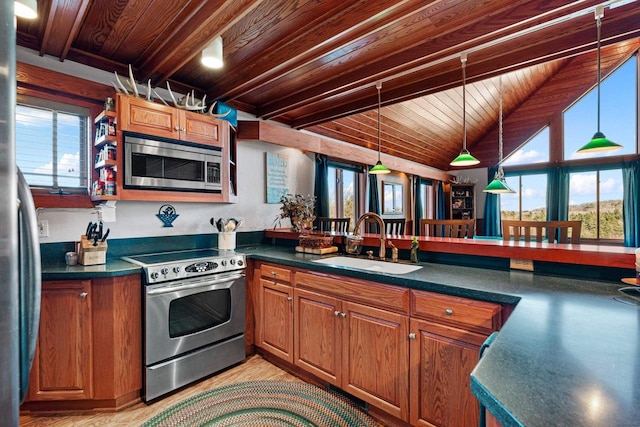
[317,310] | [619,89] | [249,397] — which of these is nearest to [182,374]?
[249,397]

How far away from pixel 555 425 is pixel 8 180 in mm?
1191

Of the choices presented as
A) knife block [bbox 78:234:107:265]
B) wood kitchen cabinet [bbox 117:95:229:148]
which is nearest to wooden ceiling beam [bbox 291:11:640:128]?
wood kitchen cabinet [bbox 117:95:229:148]

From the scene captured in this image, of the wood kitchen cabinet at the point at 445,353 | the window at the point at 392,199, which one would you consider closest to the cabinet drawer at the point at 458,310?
Result: the wood kitchen cabinet at the point at 445,353

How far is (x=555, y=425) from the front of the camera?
1.74 feet

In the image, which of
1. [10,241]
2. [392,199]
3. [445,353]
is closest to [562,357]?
[445,353]

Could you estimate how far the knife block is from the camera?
6.82 feet

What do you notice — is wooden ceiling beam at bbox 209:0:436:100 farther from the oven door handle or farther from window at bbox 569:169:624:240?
window at bbox 569:169:624:240

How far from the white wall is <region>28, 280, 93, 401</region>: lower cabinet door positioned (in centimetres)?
53

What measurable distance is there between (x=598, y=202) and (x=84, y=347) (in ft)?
29.9

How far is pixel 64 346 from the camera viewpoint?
189cm

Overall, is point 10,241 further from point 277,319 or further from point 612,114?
point 612,114

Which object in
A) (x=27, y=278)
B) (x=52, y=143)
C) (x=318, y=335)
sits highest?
(x=52, y=143)

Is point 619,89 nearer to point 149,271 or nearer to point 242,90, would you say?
point 242,90

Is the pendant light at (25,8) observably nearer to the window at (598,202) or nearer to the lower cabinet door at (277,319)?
the lower cabinet door at (277,319)
